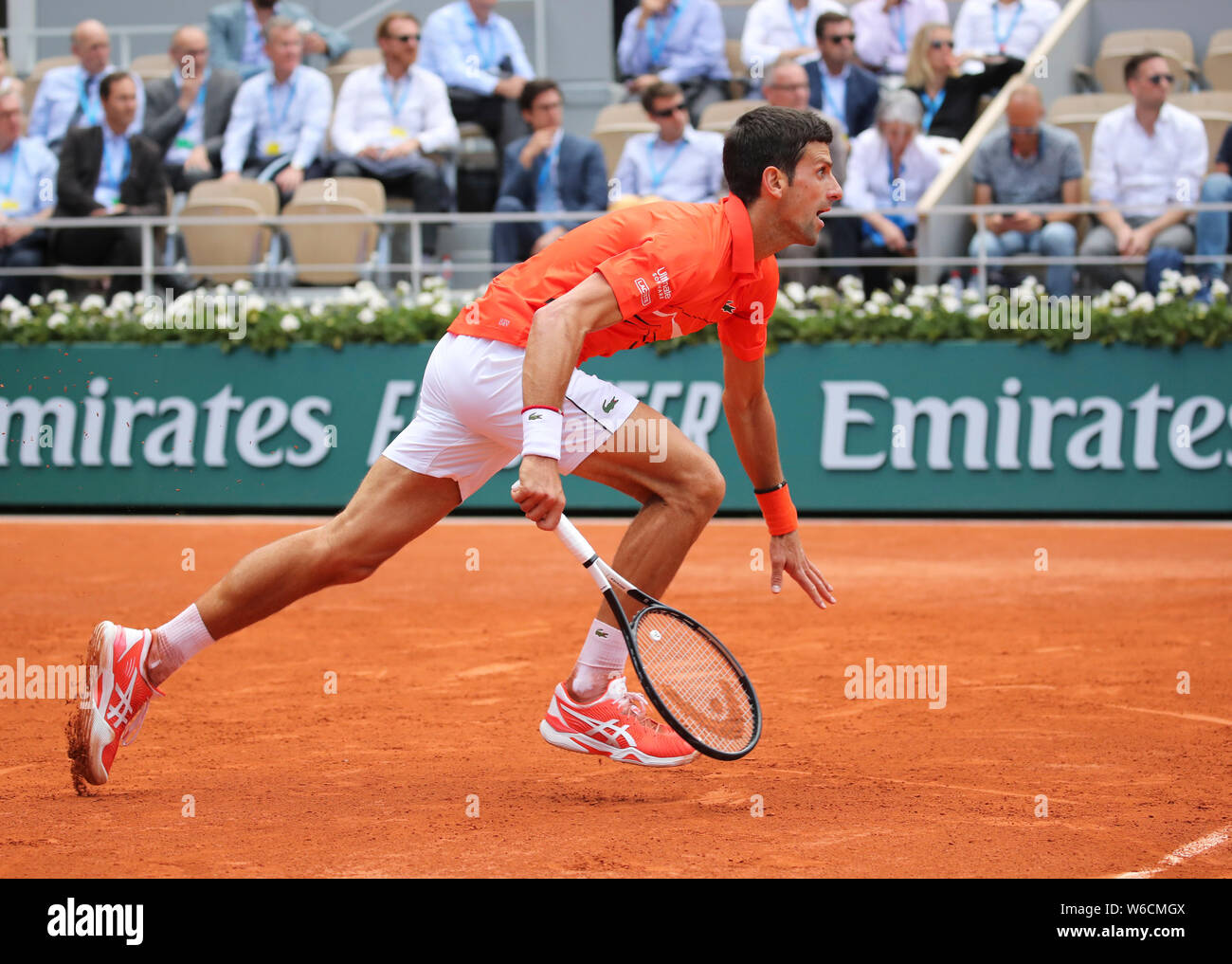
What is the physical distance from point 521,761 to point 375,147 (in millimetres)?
8486

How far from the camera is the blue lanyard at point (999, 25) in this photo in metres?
12.6

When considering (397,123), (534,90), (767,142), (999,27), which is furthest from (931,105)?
(767,142)

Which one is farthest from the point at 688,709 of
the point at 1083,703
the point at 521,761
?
the point at 1083,703

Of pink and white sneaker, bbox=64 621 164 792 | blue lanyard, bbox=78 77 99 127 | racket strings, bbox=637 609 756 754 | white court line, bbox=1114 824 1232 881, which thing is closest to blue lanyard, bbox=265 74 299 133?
blue lanyard, bbox=78 77 99 127

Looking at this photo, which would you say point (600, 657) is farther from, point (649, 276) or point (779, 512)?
point (649, 276)

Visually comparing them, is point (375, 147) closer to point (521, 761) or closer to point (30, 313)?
point (30, 313)

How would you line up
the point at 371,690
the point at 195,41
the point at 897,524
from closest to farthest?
1. the point at 371,690
2. the point at 897,524
3. the point at 195,41

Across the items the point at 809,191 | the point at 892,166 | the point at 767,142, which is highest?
the point at 892,166

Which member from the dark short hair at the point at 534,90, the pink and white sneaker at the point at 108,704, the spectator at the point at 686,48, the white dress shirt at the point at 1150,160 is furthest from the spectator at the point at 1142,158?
the pink and white sneaker at the point at 108,704

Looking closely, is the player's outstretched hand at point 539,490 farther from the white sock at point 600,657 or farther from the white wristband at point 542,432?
the white sock at point 600,657

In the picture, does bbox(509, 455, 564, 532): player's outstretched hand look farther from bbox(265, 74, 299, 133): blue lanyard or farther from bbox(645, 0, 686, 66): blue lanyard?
bbox(645, 0, 686, 66): blue lanyard

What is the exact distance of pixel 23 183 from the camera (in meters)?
12.3

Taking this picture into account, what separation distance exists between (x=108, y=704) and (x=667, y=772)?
5.40 ft
